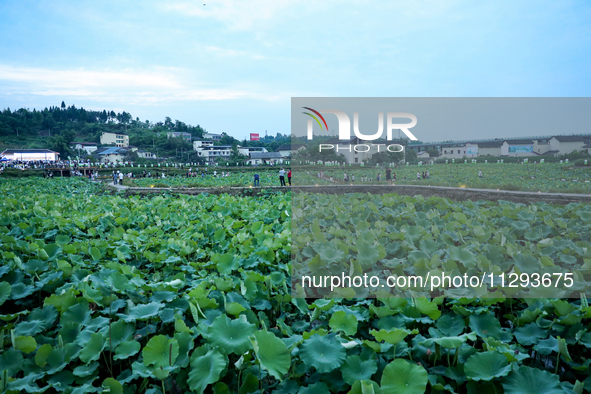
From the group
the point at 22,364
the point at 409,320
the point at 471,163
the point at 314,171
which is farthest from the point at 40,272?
the point at 471,163

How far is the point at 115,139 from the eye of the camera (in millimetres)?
66562

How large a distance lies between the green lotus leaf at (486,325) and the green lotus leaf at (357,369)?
63 centimetres

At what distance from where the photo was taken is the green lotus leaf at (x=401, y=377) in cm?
128

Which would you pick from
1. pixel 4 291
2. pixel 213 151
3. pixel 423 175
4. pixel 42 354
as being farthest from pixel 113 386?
pixel 213 151

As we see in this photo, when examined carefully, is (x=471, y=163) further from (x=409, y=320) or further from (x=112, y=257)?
(x=112, y=257)

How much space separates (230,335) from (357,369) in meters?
0.58

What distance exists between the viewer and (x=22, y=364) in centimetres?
154

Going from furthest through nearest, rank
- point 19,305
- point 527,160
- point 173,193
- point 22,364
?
point 173,193
point 527,160
point 19,305
point 22,364

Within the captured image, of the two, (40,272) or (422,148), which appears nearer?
(40,272)

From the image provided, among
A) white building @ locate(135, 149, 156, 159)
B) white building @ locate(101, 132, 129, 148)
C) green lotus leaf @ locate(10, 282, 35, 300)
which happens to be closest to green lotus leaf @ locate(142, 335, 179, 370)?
green lotus leaf @ locate(10, 282, 35, 300)

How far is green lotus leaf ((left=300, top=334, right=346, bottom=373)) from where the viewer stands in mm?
1406

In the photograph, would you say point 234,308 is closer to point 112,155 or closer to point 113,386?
point 113,386

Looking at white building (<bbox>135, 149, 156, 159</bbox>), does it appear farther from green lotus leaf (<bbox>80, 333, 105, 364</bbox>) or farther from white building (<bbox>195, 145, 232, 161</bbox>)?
green lotus leaf (<bbox>80, 333, 105, 364</bbox>)

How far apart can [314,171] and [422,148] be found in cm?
174
